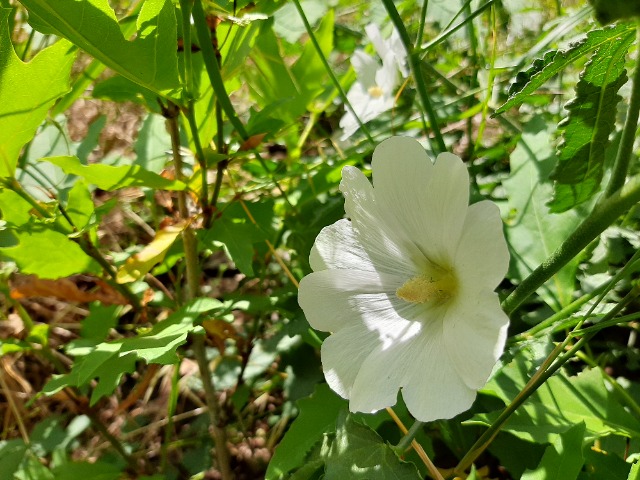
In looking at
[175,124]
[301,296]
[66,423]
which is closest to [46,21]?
[175,124]

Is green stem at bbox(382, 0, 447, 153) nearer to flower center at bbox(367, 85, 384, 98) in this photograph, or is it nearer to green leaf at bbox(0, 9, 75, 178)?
green leaf at bbox(0, 9, 75, 178)

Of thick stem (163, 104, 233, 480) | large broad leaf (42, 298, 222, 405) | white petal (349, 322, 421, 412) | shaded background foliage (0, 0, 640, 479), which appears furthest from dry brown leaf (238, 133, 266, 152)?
white petal (349, 322, 421, 412)

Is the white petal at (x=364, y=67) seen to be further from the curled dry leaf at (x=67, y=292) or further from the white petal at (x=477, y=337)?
the white petal at (x=477, y=337)

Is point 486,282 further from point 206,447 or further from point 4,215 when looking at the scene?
point 206,447

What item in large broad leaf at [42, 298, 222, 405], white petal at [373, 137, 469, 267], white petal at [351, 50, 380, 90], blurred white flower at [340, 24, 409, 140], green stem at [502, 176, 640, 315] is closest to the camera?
green stem at [502, 176, 640, 315]

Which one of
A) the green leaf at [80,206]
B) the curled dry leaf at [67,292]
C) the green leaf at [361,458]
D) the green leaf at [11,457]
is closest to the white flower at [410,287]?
the green leaf at [361,458]

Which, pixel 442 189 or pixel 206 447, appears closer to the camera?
pixel 442 189
